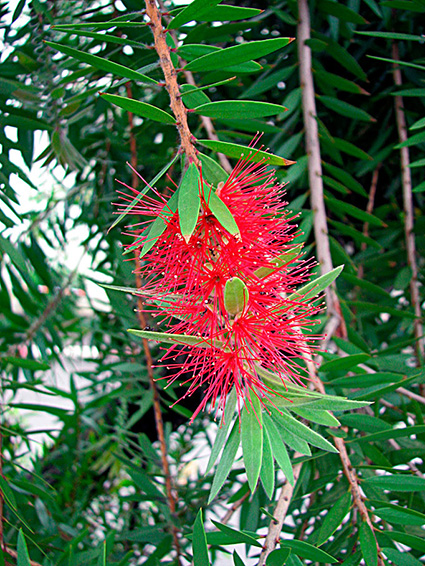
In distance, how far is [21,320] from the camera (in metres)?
0.62

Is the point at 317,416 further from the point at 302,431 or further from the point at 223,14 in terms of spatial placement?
the point at 223,14

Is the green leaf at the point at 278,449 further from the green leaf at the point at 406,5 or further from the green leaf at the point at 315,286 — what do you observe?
the green leaf at the point at 406,5

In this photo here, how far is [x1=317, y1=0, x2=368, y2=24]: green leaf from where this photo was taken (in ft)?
1.48

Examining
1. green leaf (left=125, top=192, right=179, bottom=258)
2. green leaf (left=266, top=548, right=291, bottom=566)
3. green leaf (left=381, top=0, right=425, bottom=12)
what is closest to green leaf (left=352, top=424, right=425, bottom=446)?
green leaf (left=266, top=548, right=291, bottom=566)

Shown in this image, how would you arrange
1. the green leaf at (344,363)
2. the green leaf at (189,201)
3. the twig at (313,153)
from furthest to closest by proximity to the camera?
the twig at (313,153) < the green leaf at (344,363) < the green leaf at (189,201)

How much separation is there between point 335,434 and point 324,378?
0.09 m

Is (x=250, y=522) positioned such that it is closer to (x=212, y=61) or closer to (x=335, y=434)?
(x=335, y=434)

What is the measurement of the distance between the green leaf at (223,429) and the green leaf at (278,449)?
2 centimetres

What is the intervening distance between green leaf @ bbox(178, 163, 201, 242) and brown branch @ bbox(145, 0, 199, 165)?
0.03 ft

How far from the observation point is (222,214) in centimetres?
23

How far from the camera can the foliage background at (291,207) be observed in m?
0.36

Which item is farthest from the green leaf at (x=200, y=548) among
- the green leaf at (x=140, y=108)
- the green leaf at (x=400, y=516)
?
the green leaf at (x=140, y=108)

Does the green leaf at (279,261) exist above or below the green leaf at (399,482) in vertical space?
above

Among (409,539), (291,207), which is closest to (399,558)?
(409,539)
